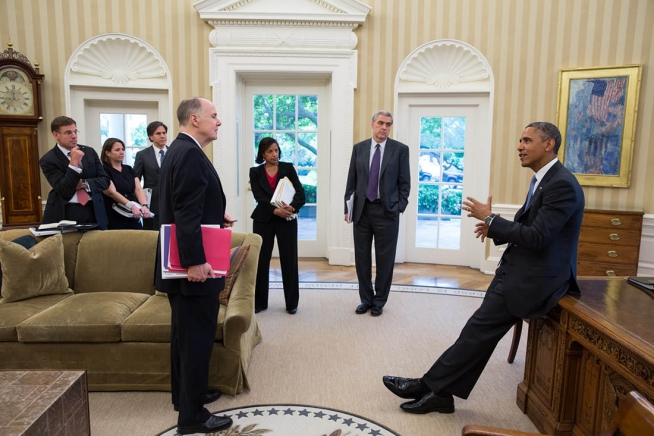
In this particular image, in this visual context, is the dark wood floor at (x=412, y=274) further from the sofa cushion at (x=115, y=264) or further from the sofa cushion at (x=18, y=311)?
the sofa cushion at (x=18, y=311)

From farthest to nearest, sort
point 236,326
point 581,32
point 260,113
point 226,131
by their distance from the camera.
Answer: point 260,113 → point 226,131 → point 581,32 → point 236,326

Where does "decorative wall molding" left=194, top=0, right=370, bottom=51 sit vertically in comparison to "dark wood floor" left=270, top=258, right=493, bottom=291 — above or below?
above

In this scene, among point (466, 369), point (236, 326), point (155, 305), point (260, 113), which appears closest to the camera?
point (466, 369)

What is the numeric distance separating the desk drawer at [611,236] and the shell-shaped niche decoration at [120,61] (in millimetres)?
4757

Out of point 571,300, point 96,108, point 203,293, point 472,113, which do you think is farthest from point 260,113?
point 571,300

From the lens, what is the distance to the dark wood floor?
17.0 feet

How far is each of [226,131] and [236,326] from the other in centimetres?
341

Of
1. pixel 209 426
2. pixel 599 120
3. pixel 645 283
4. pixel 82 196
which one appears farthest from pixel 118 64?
pixel 645 283

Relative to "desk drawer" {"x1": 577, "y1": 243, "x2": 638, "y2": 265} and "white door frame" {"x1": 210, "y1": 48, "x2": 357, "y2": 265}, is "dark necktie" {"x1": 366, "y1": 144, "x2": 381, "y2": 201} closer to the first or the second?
"white door frame" {"x1": 210, "y1": 48, "x2": 357, "y2": 265}

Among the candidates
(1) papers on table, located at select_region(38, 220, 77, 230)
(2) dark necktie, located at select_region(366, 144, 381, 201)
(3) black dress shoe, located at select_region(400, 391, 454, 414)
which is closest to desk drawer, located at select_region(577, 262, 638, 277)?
(2) dark necktie, located at select_region(366, 144, 381, 201)

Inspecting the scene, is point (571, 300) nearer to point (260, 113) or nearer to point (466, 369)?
point (466, 369)

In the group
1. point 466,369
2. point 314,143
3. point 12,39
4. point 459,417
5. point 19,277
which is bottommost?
point 459,417

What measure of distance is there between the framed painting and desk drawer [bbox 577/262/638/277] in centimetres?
87

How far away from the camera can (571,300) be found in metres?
2.23
